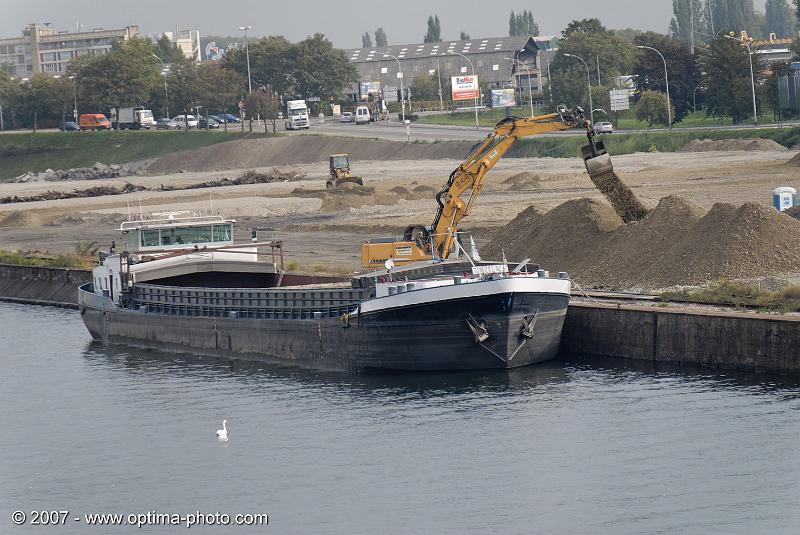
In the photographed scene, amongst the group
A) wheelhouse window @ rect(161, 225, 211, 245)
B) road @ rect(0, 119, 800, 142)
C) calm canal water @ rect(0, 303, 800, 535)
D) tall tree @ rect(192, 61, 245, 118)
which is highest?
tall tree @ rect(192, 61, 245, 118)

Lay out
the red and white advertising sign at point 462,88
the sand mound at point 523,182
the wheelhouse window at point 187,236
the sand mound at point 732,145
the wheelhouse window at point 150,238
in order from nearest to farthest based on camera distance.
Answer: the wheelhouse window at point 150,238, the wheelhouse window at point 187,236, the sand mound at point 523,182, the sand mound at point 732,145, the red and white advertising sign at point 462,88

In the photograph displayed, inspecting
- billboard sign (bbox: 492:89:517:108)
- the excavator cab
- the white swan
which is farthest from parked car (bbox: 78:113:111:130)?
the white swan

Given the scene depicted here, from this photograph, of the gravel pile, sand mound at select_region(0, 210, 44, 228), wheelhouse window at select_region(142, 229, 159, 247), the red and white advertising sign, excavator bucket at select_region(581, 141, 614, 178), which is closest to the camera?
excavator bucket at select_region(581, 141, 614, 178)

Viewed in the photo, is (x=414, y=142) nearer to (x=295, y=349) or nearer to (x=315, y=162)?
(x=315, y=162)

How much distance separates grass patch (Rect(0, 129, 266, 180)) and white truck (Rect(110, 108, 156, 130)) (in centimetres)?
1044

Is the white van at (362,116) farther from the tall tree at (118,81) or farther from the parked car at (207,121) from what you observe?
the tall tree at (118,81)

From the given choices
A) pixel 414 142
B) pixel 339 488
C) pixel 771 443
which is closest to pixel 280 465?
pixel 339 488

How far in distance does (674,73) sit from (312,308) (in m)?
107

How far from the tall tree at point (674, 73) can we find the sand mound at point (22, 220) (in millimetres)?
67604

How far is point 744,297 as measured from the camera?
39562 millimetres

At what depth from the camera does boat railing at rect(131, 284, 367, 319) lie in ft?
139

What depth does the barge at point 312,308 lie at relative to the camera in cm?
3825

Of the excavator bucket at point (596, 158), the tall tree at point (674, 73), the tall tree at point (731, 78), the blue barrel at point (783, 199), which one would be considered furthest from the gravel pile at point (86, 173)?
the excavator bucket at point (596, 158)

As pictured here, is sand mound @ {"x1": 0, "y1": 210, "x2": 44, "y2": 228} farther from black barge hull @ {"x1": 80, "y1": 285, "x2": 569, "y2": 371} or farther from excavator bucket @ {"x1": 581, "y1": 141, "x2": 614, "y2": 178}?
excavator bucket @ {"x1": 581, "y1": 141, "x2": 614, "y2": 178}
